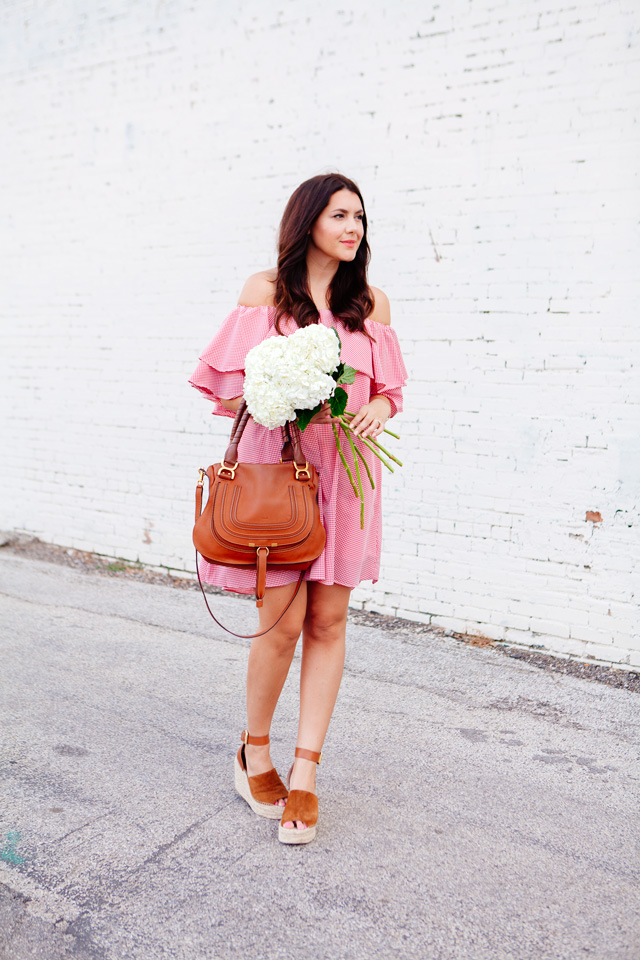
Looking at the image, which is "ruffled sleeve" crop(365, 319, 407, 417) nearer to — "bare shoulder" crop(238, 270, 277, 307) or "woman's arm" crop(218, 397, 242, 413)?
"bare shoulder" crop(238, 270, 277, 307)

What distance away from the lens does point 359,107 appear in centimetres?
481

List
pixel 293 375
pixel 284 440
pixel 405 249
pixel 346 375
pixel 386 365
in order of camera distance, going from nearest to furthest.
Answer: pixel 293 375
pixel 346 375
pixel 284 440
pixel 386 365
pixel 405 249

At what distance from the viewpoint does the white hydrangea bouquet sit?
2.25m

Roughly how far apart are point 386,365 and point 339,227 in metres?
0.47

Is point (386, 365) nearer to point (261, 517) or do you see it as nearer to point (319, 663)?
point (261, 517)

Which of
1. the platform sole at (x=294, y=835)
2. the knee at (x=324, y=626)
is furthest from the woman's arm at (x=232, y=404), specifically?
the platform sole at (x=294, y=835)

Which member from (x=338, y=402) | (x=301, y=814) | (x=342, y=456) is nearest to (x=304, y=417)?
(x=338, y=402)

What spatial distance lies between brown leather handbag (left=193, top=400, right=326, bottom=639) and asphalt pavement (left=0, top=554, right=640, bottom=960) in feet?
2.68

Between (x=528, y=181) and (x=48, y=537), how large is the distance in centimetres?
451

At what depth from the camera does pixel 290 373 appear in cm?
224

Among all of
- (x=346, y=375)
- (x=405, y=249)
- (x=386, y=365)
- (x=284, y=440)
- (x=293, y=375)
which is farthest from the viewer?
(x=405, y=249)

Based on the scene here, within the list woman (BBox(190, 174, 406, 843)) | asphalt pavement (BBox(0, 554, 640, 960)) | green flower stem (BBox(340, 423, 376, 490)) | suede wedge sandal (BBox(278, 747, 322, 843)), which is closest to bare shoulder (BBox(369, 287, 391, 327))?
woman (BBox(190, 174, 406, 843))

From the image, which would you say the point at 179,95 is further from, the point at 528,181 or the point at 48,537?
the point at 48,537

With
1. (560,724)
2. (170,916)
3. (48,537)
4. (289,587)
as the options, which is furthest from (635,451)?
(48,537)
